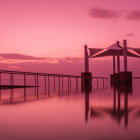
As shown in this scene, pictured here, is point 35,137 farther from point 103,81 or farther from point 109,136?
point 103,81

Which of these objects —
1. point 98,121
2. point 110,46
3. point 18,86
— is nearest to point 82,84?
point 110,46

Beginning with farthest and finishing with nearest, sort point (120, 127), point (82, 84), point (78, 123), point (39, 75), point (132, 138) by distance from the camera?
point (82, 84)
point (39, 75)
point (78, 123)
point (120, 127)
point (132, 138)

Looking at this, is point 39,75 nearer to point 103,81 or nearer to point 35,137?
point 103,81

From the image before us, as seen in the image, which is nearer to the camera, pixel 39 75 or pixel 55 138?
pixel 55 138

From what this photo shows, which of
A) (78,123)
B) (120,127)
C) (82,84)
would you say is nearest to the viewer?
(120,127)

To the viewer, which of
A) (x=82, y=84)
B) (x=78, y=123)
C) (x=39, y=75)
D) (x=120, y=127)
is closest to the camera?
(x=120, y=127)

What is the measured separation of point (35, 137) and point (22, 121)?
815 millimetres

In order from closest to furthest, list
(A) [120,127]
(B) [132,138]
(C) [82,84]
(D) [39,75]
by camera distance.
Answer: (B) [132,138]
(A) [120,127]
(D) [39,75]
(C) [82,84]

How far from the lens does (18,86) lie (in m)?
11.9

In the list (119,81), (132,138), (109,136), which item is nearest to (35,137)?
(109,136)

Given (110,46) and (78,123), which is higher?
(110,46)

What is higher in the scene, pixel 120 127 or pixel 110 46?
pixel 110 46

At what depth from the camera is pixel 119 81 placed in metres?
15.0

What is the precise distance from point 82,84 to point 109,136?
485 inches
